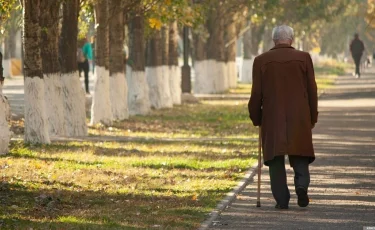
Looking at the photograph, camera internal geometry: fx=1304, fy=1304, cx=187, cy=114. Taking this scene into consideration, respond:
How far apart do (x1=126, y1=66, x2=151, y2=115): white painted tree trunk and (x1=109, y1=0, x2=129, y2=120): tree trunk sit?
7.57 feet

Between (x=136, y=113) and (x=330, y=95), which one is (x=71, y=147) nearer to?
(x=136, y=113)

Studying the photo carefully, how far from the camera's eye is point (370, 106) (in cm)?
3650

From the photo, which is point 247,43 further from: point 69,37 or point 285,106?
point 285,106

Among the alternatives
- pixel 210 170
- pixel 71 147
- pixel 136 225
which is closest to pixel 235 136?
pixel 71 147

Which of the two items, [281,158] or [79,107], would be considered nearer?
[281,158]

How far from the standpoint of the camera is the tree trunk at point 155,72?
35594mm

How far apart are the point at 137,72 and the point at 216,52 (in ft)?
55.5

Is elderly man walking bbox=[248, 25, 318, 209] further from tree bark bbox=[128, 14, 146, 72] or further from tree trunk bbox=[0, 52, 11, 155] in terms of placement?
tree bark bbox=[128, 14, 146, 72]

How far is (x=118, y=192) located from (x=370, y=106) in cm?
2298

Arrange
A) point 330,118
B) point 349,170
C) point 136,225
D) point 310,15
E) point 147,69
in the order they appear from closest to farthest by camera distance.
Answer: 1. point 136,225
2. point 349,170
3. point 330,118
4. point 147,69
5. point 310,15

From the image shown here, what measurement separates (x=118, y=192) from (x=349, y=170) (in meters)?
3.95

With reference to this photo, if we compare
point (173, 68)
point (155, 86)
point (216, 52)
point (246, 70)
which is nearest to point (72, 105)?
point (155, 86)

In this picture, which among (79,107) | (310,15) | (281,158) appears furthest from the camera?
(310,15)

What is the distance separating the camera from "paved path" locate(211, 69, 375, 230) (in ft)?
38.0
